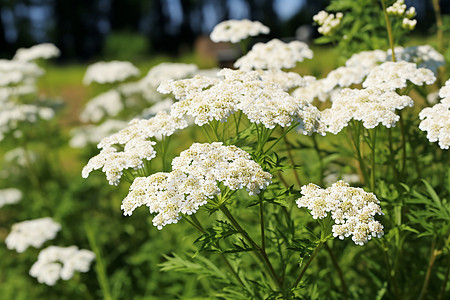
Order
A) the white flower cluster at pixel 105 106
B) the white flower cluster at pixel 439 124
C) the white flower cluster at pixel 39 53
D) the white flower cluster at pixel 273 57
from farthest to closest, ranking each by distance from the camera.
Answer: the white flower cluster at pixel 105 106 < the white flower cluster at pixel 39 53 < the white flower cluster at pixel 273 57 < the white flower cluster at pixel 439 124

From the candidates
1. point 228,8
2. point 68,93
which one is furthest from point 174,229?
point 228,8

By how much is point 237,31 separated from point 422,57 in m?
1.75

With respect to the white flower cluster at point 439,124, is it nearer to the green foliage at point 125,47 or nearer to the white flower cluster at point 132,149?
the white flower cluster at point 132,149

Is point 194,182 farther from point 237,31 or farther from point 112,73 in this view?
point 112,73

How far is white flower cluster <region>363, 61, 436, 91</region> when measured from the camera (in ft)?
10.4

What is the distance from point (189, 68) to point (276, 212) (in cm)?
308

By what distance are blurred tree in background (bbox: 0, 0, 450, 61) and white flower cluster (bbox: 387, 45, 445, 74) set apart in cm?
4782

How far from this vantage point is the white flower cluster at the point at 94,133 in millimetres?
7133

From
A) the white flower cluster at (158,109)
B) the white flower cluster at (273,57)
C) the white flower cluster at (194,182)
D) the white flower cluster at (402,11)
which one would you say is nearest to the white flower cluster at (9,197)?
the white flower cluster at (158,109)

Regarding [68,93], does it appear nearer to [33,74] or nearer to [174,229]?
[33,74]

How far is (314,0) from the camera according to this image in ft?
226

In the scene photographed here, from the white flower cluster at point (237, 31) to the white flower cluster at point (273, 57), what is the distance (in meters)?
0.30

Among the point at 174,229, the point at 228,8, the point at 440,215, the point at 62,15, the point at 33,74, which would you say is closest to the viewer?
the point at 440,215

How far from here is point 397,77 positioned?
3.23 meters
